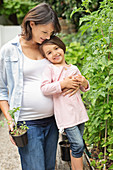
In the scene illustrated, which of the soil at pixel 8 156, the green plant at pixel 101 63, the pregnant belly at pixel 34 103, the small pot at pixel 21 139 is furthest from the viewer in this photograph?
the soil at pixel 8 156

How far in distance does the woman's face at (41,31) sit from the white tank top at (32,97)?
0.53ft

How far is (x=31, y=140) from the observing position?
5.12 feet

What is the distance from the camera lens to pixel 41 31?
1545 millimetres

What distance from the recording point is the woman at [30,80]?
5.00ft

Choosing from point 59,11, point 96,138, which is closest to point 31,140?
point 96,138

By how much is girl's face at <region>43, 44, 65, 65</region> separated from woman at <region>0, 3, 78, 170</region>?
0.06 meters

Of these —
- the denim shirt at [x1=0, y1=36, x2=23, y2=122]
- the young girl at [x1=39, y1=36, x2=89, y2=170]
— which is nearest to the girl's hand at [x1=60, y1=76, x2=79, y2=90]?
the young girl at [x1=39, y1=36, x2=89, y2=170]

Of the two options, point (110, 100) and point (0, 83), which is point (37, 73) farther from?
point (110, 100)

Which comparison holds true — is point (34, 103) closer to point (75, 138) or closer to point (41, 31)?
point (75, 138)

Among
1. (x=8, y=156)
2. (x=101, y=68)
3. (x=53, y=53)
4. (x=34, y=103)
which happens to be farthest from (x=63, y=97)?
(x=8, y=156)

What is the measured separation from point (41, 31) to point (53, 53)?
18 centimetres

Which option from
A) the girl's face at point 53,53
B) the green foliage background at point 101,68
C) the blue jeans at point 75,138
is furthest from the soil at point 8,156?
the girl's face at point 53,53

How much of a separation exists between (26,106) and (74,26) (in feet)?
15.0

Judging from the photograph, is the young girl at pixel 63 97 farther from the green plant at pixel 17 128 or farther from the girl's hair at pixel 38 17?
the green plant at pixel 17 128
